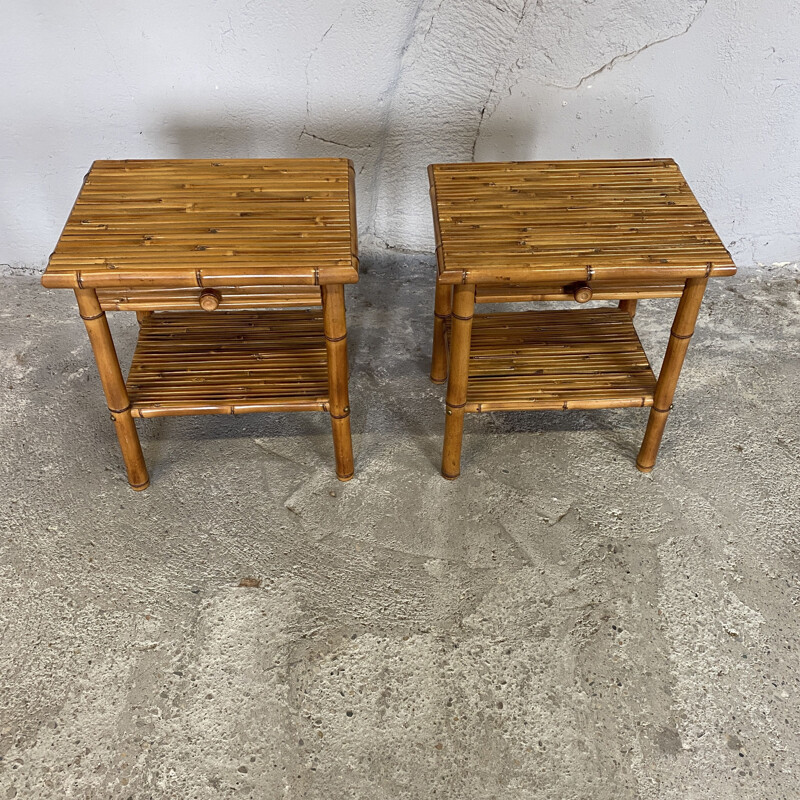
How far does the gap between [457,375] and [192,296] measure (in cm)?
64

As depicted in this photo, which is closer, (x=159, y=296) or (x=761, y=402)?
(x=159, y=296)

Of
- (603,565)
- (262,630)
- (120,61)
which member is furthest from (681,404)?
(120,61)

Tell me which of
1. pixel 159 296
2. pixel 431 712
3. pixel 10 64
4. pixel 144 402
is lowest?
pixel 431 712

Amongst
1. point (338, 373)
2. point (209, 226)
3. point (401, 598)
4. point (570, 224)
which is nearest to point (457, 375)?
point (338, 373)

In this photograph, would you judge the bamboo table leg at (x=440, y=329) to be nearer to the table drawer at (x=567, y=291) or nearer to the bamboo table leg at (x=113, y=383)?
the table drawer at (x=567, y=291)

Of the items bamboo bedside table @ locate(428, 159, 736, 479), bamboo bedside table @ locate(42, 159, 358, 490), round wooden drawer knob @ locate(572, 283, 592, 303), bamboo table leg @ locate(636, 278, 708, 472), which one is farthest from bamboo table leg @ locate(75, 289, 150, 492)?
bamboo table leg @ locate(636, 278, 708, 472)

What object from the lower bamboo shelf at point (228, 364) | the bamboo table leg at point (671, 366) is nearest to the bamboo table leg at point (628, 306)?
the bamboo table leg at point (671, 366)

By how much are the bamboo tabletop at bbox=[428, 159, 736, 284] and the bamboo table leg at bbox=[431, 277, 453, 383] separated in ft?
0.96

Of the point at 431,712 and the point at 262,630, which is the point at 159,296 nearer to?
the point at 262,630

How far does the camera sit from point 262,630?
5.90ft

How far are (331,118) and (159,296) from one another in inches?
36.0

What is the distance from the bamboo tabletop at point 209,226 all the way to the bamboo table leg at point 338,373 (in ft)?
→ 0.24

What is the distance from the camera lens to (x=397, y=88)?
2336 millimetres

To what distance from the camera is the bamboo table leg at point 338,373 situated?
177 centimetres
